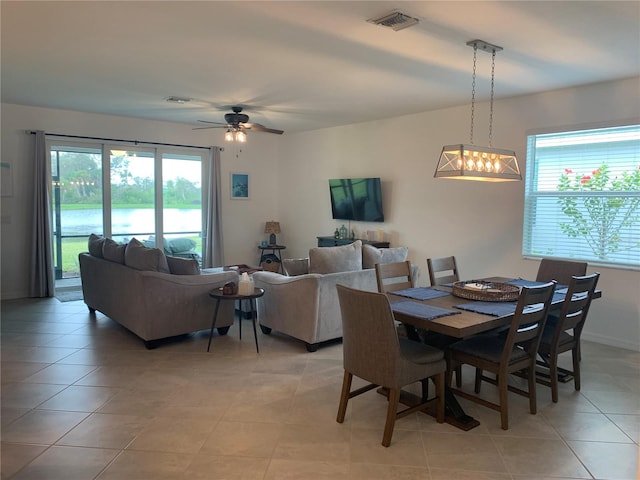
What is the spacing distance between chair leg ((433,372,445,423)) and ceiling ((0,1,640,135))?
7.74ft

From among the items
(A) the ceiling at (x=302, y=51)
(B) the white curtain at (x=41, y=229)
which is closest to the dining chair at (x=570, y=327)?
(A) the ceiling at (x=302, y=51)

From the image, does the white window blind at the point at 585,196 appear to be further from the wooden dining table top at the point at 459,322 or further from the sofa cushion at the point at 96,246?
the sofa cushion at the point at 96,246

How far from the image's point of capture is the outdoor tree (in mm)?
4445

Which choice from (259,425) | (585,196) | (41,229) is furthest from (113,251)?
(585,196)

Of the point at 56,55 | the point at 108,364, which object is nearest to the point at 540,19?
the point at 56,55

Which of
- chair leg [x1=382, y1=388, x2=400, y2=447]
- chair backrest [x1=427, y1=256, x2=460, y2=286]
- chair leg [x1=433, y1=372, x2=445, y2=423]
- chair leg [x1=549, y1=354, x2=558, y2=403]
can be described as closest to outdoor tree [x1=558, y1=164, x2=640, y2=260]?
chair backrest [x1=427, y1=256, x2=460, y2=286]

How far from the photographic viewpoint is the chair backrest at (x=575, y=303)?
311 centimetres

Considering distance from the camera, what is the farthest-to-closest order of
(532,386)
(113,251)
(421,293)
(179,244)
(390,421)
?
1. (179,244)
2. (113,251)
3. (421,293)
4. (532,386)
5. (390,421)

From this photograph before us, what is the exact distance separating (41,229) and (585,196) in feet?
22.5

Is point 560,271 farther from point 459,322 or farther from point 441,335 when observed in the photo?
point 459,322

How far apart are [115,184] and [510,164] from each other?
5.84 meters

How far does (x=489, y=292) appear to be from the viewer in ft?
10.7

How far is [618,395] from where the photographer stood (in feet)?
11.1

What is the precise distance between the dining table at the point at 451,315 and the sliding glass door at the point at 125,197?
514 centimetres
